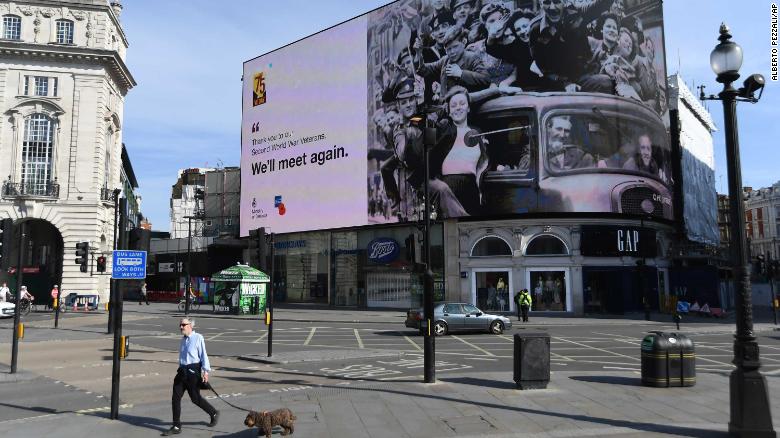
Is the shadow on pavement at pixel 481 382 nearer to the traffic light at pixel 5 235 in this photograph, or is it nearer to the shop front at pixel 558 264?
the traffic light at pixel 5 235

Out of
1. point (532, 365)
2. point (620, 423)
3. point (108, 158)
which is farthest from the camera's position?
point (108, 158)

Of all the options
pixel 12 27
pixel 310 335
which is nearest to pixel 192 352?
pixel 310 335

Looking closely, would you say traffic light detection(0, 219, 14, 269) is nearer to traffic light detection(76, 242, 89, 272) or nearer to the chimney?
traffic light detection(76, 242, 89, 272)

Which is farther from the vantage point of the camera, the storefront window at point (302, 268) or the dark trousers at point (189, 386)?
the storefront window at point (302, 268)

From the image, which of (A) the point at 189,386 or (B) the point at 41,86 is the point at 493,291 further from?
(B) the point at 41,86

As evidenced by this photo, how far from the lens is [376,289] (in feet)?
164

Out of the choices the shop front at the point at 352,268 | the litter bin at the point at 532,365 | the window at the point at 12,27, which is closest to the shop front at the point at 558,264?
the shop front at the point at 352,268

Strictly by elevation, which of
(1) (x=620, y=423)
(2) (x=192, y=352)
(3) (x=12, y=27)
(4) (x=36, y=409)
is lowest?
(4) (x=36, y=409)

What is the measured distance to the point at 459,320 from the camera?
26.2m

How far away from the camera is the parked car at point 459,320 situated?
26062 millimetres

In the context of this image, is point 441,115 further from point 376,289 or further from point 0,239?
point 0,239

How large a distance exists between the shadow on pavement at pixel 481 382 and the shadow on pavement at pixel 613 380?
1936 millimetres

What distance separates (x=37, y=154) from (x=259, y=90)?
21204mm

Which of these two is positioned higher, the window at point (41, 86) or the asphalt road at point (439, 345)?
the window at point (41, 86)
